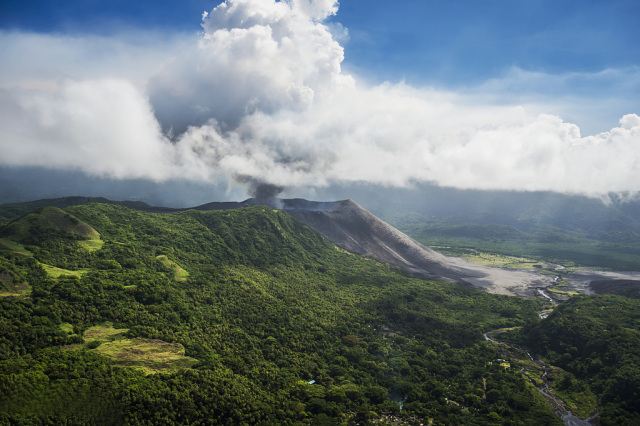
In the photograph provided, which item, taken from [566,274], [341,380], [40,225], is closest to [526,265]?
[566,274]

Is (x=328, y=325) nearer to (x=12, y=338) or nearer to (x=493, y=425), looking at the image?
(x=493, y=425)

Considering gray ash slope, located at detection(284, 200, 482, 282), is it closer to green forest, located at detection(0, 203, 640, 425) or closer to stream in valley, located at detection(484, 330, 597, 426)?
green forest, located at detection(0, 203, 640, 425)

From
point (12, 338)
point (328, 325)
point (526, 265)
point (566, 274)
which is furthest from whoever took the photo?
point (526, 265)

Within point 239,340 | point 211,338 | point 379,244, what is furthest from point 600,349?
point 379,244

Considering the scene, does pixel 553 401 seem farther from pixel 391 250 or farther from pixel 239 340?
pixel 391 250

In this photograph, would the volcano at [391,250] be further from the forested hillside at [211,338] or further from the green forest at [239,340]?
the forested hillside at [211,338]

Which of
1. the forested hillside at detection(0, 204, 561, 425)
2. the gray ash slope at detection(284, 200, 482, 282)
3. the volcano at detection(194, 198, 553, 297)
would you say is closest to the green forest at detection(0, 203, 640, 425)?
the forested hillside at detection(0, 204, 561, 425)

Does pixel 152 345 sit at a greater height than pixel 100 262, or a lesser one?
lesser
